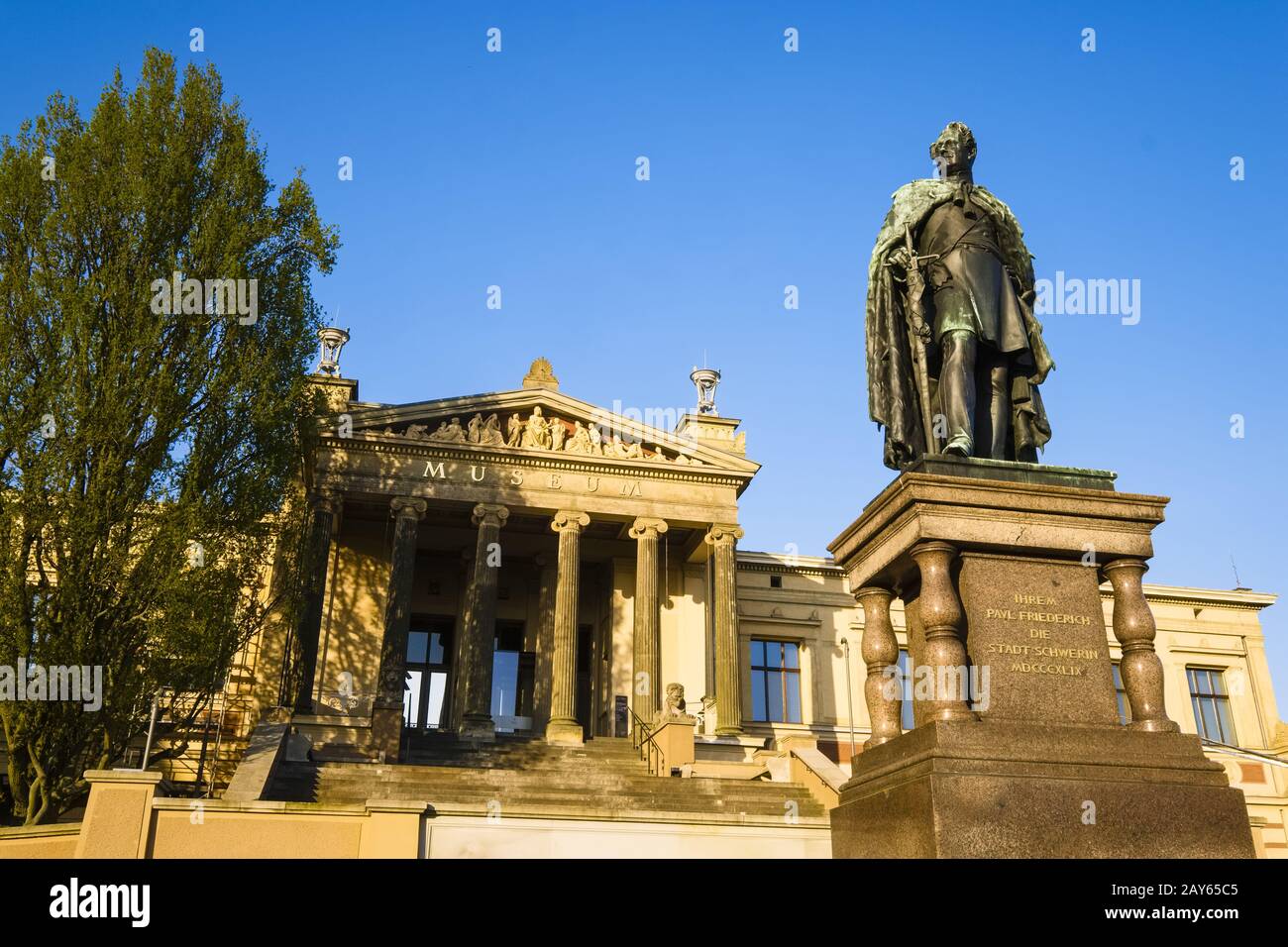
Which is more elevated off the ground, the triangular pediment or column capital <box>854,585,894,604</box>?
the triangular pediment

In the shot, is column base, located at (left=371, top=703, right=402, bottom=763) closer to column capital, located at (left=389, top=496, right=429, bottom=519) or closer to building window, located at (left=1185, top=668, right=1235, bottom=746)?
column capital, located at (left=389, top=496, right=429, bottom=519)

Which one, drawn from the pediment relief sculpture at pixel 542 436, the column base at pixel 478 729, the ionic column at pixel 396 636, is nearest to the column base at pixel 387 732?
the ionic column at pixel 396 636

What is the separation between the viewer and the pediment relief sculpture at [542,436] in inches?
1110

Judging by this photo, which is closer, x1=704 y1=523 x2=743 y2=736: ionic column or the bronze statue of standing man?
the bronze statue of standing man

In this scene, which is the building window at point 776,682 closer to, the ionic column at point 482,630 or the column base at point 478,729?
the ionic column at point 482,630

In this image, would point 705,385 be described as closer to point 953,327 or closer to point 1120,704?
point 1120,704

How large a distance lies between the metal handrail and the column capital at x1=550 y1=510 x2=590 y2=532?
497 cm

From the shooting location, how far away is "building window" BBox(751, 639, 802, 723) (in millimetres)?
32250

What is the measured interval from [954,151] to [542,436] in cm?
2141

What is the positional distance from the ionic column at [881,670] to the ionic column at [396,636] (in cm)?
1621

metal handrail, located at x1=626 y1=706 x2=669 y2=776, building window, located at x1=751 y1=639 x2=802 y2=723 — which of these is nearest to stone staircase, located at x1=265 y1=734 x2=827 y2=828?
metal handrail, located at x1=626 y1=706 x2=669 y2=776
